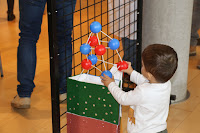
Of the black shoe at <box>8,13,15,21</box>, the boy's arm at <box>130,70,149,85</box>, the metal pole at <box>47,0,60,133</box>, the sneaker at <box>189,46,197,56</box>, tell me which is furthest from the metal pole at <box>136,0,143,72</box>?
the black shoe at <box>8,13,15,21</box>

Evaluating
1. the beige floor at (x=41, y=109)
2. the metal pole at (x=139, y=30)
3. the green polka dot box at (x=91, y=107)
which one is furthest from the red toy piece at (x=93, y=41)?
the beige floor at (x=41, y=109)

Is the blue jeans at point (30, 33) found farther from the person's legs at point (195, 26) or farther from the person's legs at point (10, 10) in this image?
the person's legs at point (10, 10)

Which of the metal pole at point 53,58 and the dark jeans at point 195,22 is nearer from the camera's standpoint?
the metal pole at point 53,58

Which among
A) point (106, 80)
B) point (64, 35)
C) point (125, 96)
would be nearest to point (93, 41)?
point (106, 80)

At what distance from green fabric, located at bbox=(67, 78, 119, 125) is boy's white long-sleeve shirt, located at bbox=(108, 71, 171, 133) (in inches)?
2.0

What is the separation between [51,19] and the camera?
4.85 ft

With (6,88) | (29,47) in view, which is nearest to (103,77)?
(29,47)

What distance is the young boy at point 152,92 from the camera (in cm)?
148

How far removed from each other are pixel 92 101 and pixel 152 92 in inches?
10.6

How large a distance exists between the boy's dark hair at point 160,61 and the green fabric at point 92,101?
0.71 ft

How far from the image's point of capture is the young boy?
1.48 metres

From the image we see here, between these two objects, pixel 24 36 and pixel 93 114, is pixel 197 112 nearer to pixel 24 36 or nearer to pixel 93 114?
pixel 93 114

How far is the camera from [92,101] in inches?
63.0

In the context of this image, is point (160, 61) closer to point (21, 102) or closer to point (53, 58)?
point (53, 58)
